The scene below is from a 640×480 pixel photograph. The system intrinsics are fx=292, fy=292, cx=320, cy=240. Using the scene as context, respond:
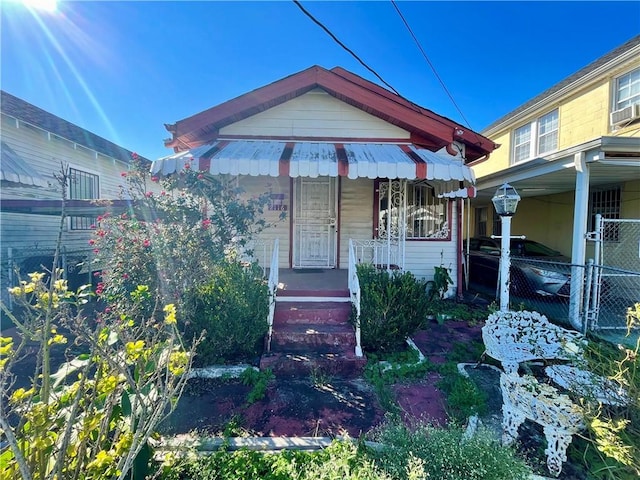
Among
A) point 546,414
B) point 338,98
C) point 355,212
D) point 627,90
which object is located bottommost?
point 546,414

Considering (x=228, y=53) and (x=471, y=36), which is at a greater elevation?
(x=471, y=36)

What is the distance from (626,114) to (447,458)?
11482 mm

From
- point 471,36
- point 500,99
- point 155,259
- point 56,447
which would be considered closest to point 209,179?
point 155,259

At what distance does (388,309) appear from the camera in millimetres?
4645

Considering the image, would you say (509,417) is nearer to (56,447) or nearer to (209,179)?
(56,447)

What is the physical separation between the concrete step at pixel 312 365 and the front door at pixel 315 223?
361cm

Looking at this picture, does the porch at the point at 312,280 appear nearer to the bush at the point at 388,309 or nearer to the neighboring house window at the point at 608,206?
the bush at the point at 388,309

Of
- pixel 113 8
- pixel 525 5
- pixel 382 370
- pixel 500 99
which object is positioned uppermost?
pixel 500 99

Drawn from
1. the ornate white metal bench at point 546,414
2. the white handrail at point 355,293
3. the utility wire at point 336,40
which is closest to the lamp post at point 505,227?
the ornate white metal bench at point 546,414

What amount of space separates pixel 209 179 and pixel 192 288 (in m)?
1.84

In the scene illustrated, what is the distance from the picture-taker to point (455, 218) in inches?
308

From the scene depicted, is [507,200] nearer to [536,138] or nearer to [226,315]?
[226,315]

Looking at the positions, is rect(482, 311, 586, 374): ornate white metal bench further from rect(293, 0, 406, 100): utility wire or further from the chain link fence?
rect(293, 0, 406, 100): utility wire

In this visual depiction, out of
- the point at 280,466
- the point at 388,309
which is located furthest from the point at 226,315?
the point at 388,309
